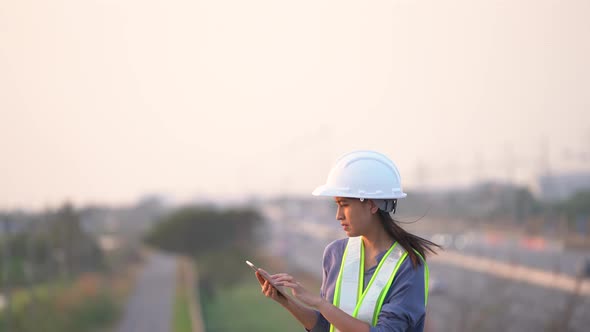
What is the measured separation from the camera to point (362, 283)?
396 centimetres

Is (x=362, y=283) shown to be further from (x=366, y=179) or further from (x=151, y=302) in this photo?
(x=151, y=302)

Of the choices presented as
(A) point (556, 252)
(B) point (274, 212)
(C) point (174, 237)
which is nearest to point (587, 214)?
(A) point (556, 252)

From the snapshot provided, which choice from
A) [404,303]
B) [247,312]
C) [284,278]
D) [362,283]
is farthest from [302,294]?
[247,312]

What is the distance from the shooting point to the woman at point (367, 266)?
12.3 ft

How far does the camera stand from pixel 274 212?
17050 cm

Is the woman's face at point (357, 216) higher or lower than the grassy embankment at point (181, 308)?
higher

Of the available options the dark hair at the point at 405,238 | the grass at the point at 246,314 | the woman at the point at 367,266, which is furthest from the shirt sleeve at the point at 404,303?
the grass at the point at 246,314

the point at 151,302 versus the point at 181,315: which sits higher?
the point at 181,315

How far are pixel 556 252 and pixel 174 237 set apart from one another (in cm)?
4143

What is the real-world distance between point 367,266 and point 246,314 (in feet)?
124

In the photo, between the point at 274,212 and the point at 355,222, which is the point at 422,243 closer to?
the point at 355,222

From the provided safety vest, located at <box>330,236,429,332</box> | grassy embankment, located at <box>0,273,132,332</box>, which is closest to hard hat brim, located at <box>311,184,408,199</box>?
safety vest, located at <box>330,236,429,332</box>

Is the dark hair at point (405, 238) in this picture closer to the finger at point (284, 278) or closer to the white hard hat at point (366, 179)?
the white hard hat at point (366, 179)

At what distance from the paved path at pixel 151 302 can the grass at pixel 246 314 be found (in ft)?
6.78
